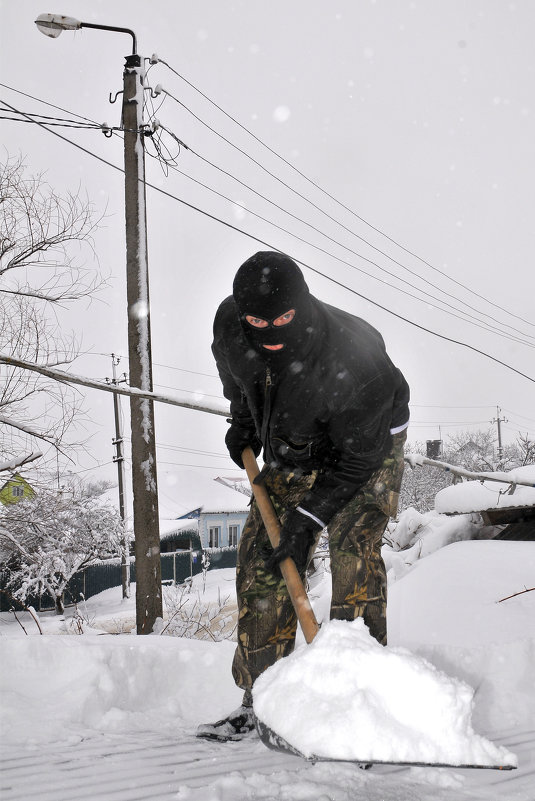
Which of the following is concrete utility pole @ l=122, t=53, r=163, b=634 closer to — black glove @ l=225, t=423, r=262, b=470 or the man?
black glove @ l=225, t=423, r=262, b=470

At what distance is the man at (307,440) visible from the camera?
1.91m

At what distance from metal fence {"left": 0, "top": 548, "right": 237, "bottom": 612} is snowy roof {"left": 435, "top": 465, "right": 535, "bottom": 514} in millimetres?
14801

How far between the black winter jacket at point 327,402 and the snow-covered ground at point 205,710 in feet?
1.83

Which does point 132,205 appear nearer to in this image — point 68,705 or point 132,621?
point 68,705

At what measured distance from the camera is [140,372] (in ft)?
18.3

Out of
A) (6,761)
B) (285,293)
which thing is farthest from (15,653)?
(285,293)

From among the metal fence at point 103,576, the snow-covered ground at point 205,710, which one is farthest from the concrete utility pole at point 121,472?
the snow-covered ground at point 205,710

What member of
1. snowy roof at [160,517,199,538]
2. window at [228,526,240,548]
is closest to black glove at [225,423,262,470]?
snowy roof at [160,517,199,538]

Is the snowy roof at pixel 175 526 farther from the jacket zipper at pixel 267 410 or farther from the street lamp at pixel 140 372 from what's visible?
the jacket zipper at pixel 267 410

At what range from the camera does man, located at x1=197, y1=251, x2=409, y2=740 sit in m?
1.91

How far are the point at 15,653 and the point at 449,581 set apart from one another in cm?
234

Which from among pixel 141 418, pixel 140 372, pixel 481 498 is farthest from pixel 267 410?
pixel 481 498

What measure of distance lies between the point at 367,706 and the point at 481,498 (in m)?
4.87

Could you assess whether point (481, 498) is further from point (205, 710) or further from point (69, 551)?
point (69, 551)
